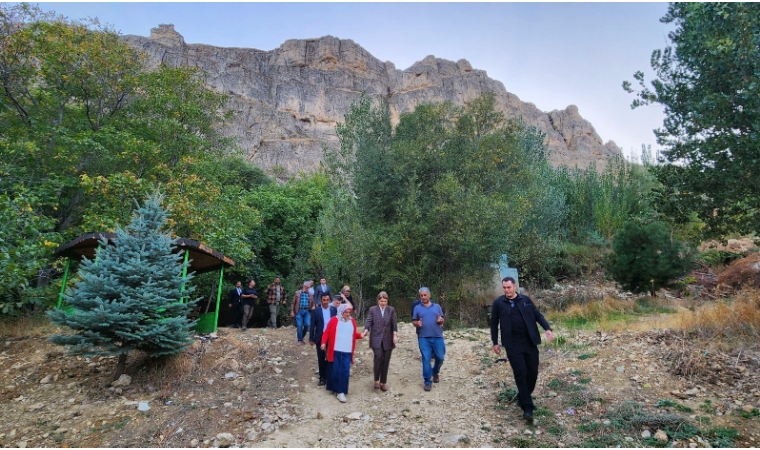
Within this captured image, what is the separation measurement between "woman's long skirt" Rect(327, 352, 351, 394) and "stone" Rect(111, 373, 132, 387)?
335cm

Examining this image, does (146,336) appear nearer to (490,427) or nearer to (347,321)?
(347,321)

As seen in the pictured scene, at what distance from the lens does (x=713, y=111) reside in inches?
322

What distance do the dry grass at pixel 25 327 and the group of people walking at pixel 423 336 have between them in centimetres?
699

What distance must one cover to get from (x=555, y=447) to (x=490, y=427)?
34.5 inches

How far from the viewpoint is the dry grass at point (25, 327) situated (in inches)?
376

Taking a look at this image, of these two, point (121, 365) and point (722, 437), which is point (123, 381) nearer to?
point (121, 365)

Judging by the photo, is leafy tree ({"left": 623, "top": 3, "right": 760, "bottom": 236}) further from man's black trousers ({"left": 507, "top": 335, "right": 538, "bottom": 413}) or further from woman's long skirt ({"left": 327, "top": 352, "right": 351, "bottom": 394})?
woman's long skirt ({"left": 327, "top": 352, "right": 351, "bottom": 394})

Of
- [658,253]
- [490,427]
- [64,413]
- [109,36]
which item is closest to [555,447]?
[490,427]

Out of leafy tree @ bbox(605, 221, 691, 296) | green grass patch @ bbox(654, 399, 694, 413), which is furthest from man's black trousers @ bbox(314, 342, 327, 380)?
leafy tree @ bbox(605, 221, 691, 296)

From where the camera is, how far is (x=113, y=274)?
6727 millimetres

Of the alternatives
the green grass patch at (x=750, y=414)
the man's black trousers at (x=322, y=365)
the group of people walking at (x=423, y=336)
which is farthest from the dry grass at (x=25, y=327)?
the green grass patch at (x=750, y=414)

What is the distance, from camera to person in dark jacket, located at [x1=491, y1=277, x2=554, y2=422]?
5215 mm

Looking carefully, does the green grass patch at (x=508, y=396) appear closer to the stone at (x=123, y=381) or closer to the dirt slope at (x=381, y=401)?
the dirt slope at (x=381, y=401)

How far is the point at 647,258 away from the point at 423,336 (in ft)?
41.6
